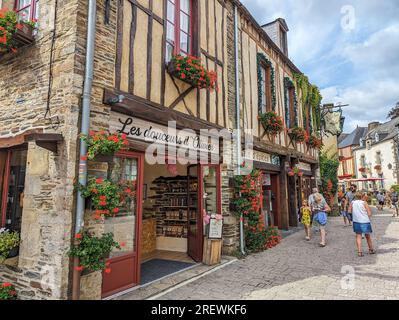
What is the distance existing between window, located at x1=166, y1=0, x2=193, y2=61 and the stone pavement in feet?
13.2

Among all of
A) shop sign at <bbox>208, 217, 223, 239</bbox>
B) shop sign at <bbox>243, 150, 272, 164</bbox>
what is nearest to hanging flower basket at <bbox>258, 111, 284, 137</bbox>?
shop sign at <bbox>243, 150, 272, 164</bbox>

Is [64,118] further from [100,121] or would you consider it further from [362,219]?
[362,219]

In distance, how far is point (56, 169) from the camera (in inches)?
134

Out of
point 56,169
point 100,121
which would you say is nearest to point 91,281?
point 56,169

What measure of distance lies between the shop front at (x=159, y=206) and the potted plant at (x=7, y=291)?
1157mm

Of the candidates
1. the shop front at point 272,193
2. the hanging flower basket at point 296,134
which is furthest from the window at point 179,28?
the hanging flower basket at point 296,134

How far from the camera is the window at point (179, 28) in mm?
5176

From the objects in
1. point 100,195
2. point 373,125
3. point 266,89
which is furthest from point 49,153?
point 373,125

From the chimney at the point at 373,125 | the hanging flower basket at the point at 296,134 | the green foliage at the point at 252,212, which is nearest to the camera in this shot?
the green foliage at the point at 252,212

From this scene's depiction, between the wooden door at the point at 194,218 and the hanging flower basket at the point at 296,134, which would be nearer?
the wooden door at the point at 194,218

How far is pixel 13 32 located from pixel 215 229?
4.68 m

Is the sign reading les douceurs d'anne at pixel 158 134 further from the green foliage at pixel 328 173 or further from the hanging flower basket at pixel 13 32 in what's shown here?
the green foliage at pixel 328 173

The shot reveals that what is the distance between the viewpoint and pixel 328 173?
13.9m

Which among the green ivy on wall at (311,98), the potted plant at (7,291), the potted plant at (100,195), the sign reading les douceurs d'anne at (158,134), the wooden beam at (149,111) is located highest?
the green ivy on wall at (311,98)
